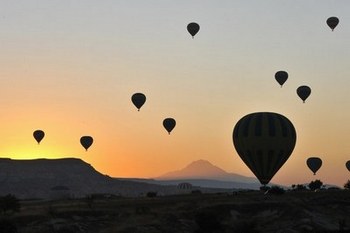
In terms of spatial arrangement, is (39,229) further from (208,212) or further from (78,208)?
(208,212)

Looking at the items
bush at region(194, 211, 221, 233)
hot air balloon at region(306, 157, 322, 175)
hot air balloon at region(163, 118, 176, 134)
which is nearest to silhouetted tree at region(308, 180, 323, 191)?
hot air balloon at region(306, 157, 322, 175)

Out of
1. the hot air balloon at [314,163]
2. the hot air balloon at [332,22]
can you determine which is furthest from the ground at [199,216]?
the hot air balloon at [332,22]

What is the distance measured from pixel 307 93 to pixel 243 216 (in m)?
37.9

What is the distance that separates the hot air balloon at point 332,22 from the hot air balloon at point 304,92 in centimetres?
1042

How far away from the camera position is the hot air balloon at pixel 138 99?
112m

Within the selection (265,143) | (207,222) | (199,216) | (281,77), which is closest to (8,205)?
(199,216)

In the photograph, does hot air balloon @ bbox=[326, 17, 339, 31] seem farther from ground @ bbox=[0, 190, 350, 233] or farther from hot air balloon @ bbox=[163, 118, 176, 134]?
ground @ bbox=[0, 190, 350, 233]

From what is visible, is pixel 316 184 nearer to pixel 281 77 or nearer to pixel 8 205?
pixel 281 77

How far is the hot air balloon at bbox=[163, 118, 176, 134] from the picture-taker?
381 feet

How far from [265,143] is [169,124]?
27198 mm

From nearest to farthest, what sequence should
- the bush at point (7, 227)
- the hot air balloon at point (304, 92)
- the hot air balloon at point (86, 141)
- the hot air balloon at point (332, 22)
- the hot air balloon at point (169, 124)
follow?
the bush at point (7, 227), the hot air balloon at point (332, 22), the hot air balloon at point (304, 92), the hot air balloon at point (169, 124), the hot air balloon at point (86, 141)

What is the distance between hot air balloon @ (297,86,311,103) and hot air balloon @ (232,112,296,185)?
15.1 m

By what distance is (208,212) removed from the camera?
75.5 meters

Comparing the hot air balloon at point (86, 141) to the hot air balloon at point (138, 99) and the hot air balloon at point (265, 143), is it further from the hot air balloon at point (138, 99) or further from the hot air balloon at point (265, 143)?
the hot air balloon at point (265, 143)
